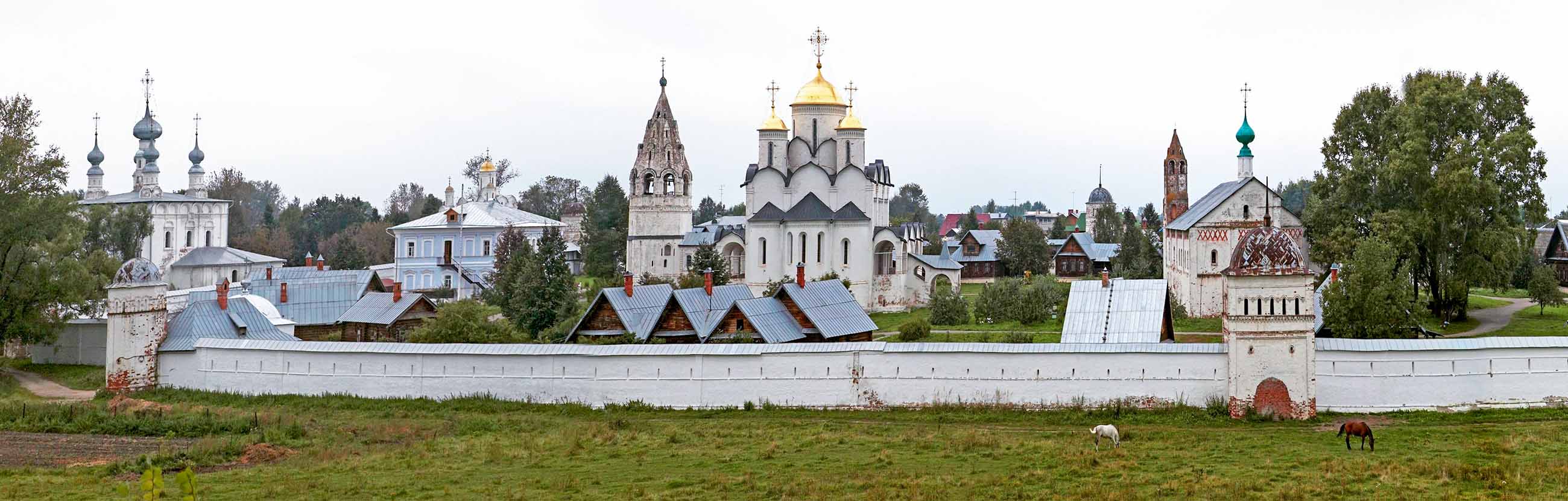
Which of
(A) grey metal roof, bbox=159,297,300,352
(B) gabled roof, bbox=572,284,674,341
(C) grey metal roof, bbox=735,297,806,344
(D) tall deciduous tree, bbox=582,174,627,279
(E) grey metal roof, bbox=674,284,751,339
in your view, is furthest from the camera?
(D) tall deciduous tree, bbox=582,174,627,279

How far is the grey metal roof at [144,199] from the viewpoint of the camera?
217 feet

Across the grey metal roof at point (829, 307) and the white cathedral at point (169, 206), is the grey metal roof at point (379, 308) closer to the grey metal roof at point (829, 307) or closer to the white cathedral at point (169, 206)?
the grey metal roof at point (829, 307)

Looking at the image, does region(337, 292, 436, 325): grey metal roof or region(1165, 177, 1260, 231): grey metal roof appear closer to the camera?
region(337, 292, 436, 325): grey metal roof

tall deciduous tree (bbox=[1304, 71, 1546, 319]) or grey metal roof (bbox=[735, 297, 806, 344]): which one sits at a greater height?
tall deciduous tree (bbox=[1304, 71, 1546, 319])

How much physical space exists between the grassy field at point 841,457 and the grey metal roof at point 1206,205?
17798 mm

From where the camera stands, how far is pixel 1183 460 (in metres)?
20.0

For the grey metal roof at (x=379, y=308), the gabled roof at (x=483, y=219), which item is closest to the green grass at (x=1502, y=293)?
the grey metal roof at (x=379, y=308)

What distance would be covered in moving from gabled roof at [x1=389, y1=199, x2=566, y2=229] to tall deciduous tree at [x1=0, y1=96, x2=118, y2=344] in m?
28.7

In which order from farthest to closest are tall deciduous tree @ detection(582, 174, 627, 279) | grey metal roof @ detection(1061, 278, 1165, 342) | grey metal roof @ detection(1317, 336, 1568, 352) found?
tall deciduous tree @ detection(582, 174, 627, 279) → grey metal roof @ detection(1061, 278, 1165, 342) → grey metal roof @ detection(1317, 336, 1568, 352)

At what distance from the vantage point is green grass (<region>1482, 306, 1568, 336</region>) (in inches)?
1358

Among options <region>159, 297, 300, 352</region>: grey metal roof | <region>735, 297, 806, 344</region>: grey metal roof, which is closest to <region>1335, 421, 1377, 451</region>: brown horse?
<region>735, 297, 806, 344</region>: grey metal roof

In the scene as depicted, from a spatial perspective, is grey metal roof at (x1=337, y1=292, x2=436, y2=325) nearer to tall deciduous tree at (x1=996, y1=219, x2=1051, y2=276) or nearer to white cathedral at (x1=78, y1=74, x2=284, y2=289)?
white cathedral at (x1=78, y1=74, x2=284, y2=289)

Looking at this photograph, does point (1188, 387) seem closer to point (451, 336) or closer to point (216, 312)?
point (451, 336)

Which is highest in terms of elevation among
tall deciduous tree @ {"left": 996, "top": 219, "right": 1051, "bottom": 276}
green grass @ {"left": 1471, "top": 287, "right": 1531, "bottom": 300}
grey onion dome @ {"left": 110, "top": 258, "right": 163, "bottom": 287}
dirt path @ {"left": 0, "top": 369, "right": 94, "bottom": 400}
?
tall deciduous tree @ {"left": 996, "top": 219, "right": 1051, "bottom": 276}
